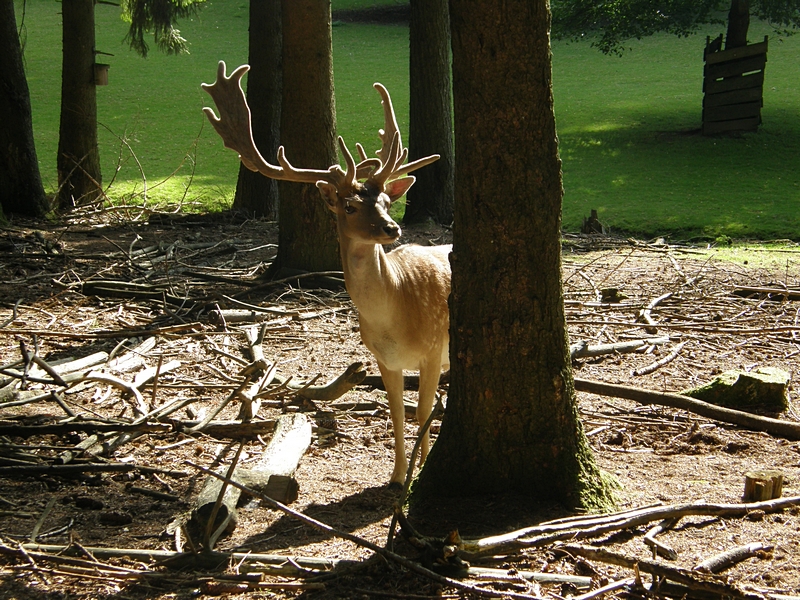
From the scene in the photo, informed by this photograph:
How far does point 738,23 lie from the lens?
21281mm

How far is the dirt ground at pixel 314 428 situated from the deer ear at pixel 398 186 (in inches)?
67.0

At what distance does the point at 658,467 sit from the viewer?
5133 millimetres

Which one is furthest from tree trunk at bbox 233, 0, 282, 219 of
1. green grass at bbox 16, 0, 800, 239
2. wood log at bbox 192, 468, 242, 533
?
wood log at bbox 192, 468, 242, 533

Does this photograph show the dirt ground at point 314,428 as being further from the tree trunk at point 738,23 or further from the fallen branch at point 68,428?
the tree trunk at point 738,23

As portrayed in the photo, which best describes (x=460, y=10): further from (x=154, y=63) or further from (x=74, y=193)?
(x=154, y=63)

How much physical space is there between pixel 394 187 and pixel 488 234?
188cm

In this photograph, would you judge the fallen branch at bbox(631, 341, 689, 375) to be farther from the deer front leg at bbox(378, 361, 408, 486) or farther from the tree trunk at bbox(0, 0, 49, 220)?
the tree trunk at bbox(0, 0, 49, 220)

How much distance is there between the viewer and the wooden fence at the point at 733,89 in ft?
68.9

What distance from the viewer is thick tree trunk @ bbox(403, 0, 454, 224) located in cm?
1327

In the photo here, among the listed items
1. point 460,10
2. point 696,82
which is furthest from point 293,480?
point 696,82

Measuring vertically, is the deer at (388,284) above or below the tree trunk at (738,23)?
below

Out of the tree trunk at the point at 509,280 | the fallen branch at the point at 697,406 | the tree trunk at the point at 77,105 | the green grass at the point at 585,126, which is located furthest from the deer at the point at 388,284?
the green grass at the point at 585,126

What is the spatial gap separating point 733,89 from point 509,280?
65.5ft

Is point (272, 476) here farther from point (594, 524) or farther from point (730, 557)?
point (730, 557)
